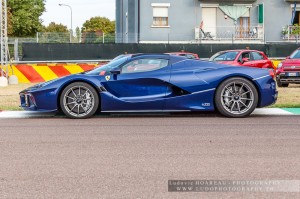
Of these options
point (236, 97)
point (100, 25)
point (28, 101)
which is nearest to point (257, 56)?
point (236, 97)

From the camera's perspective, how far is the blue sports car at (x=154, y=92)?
36.0 ft

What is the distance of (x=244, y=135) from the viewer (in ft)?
28.7

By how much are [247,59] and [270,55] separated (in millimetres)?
12406

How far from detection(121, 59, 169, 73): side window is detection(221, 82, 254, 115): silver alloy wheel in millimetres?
1294

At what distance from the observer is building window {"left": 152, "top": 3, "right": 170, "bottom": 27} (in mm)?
38384

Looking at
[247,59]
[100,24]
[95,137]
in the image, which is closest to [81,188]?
[95,137]

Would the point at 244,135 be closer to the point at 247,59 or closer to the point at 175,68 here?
the point at 175,68

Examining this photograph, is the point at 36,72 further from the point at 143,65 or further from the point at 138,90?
the point at 138,90

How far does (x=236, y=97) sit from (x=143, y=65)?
185 centimetres

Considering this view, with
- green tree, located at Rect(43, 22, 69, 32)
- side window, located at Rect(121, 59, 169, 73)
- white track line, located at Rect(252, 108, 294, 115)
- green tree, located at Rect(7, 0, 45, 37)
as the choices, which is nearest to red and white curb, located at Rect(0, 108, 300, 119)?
white track line, located at Rect(252, 108, 294, 115)

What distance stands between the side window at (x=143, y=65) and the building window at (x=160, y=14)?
2743 cm

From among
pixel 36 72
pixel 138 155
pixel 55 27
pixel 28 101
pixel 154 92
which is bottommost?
pixel 138 155

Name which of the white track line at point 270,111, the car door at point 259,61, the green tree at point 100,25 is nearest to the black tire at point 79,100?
the white track line at point 270,111

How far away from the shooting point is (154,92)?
36.2ft
